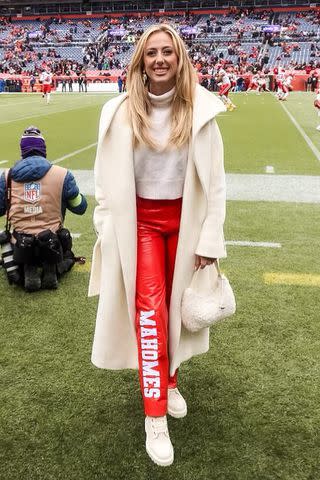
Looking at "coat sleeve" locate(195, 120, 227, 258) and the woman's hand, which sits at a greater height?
"coat sleeve" locate(195, 120, 227, 258)

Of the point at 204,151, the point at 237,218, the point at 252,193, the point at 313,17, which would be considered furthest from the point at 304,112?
the point at 313,17

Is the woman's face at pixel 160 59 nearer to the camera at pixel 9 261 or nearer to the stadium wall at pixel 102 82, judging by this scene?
the camera at pixel 9 261

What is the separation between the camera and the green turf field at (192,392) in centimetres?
249

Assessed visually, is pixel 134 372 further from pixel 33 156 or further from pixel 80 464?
pixel 33 156

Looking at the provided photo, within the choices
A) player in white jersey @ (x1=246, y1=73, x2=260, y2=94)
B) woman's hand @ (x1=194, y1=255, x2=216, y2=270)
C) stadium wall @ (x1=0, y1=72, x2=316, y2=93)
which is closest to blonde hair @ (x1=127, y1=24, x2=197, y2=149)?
woman's hand @ (x1=194, y1=255, x2=216, y2=270)

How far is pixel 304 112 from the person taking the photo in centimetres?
2333

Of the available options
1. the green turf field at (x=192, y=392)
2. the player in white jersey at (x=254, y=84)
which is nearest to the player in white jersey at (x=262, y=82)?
the player in white jersey at (x=254, y=84)

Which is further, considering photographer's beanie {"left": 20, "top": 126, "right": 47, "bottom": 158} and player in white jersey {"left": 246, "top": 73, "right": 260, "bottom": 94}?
player in white jersey {"left": 246, "top": 73, "right": 260, "bottom": 94}

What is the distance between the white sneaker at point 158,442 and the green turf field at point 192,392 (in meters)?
0.08

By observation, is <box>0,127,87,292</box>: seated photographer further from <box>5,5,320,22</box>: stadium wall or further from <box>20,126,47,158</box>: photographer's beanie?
<box>5,5,320,22</box>: stadium wall

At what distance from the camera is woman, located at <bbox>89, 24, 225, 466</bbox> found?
7.89 feet

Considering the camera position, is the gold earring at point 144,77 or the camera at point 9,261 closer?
the gold earring at point 144,77

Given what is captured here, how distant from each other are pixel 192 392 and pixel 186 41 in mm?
59378

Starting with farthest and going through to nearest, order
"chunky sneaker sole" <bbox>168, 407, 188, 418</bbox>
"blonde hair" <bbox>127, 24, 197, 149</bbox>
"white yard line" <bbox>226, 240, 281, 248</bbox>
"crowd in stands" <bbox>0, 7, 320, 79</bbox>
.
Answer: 1. "crowd in stands" <bbox>0, 7, 320, 79</bbox>
2. "white yard line" <bbox>226, 240, 281, 248</bbox>
3. "chunky sneaker sole" <bbox>168, 407, 188, 418</bbox>
4. "blonde hair" <bbox>127, 24, 197, 149</bbox>
